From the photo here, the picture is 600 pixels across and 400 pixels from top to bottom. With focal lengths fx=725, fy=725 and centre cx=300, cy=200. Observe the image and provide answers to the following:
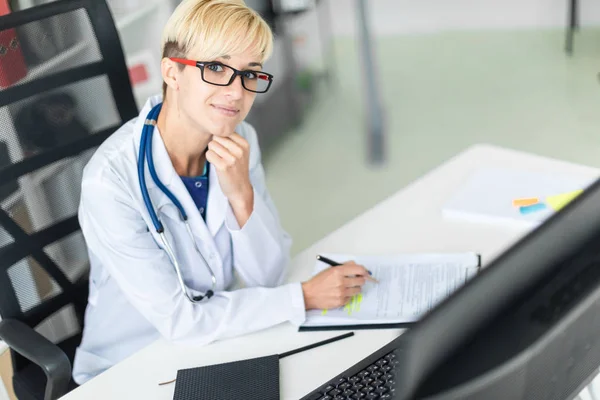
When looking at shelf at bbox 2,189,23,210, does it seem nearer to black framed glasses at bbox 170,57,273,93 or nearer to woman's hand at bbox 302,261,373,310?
black framed glasses at bbox 170,57,273,93

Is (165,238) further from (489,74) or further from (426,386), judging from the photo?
(489,74)

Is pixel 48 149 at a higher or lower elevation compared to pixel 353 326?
higher

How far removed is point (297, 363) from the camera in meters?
1.12

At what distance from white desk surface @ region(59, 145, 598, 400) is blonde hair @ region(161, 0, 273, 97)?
45 cm

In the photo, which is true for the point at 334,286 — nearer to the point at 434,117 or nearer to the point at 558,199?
the point at 558,199

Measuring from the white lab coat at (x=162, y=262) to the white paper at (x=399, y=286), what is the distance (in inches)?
3.2

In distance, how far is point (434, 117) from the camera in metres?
3.90

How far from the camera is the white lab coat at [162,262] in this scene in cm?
122

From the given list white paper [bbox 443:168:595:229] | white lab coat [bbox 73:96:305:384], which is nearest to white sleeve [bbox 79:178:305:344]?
white lab coat [bbox 73:96:305:384]

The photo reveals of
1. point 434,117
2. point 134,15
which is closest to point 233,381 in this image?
point 134,15

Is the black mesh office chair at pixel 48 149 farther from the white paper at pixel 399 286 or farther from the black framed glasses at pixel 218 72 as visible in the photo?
the white paper at pixel 399 286

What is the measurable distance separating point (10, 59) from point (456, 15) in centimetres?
438

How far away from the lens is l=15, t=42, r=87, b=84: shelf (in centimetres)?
139

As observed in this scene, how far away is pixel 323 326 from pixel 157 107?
1.71 feet
